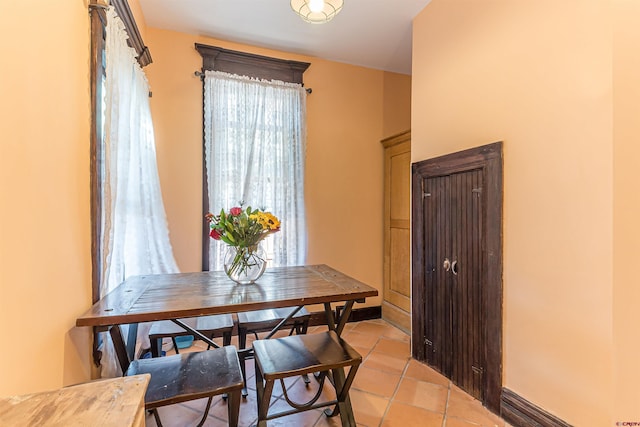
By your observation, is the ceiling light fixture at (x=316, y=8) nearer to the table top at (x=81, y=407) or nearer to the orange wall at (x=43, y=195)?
the orange wall at (x=43, y=195)

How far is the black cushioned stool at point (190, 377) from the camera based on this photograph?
138 centimetres

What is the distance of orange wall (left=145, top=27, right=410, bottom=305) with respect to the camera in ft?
10.0

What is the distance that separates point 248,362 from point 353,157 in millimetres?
2518

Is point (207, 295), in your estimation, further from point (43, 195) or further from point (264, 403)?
point (43, 195)

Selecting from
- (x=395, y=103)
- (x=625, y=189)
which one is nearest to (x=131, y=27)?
(x=395, y=103)

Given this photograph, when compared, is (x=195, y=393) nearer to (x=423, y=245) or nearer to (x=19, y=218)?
(x=19, y=218)

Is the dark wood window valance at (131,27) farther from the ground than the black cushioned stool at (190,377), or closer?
farther from the ground

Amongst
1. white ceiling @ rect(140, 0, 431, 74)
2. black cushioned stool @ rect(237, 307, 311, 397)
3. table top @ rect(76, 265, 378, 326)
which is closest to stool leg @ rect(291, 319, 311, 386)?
black cushioned stool @ rect(237, 307, 311, 397)

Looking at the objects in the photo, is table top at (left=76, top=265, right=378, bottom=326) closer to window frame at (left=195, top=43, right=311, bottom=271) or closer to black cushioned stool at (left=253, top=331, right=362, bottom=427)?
black cushioned stool at (left=253, top=331, right=362, bottom=427)

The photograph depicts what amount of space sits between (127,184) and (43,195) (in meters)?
0.90

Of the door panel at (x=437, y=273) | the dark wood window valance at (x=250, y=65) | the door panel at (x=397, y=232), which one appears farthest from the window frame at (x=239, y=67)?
the door panel at (x=437, y=273)

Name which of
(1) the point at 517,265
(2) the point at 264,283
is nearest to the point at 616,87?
(1) the point at 517,265

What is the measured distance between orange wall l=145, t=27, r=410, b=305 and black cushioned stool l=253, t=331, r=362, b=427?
64.9 inches

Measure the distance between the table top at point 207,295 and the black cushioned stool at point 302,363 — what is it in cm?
31
